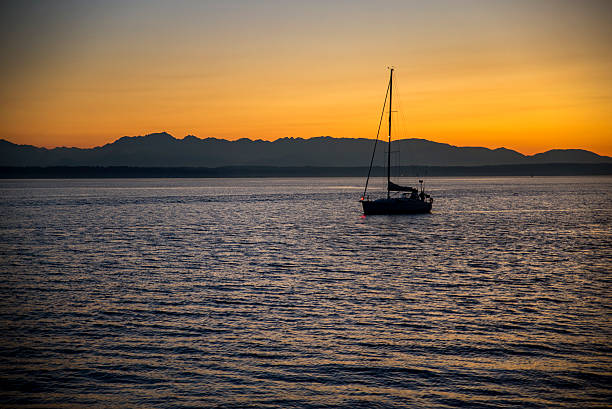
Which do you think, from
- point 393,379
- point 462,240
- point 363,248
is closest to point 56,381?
point 393,379

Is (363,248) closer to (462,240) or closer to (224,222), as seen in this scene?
(462,240)

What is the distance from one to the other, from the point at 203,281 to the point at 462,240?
28315mm

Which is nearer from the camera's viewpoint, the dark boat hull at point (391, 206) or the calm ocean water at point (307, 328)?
the calm ocean water at point (307, 328)

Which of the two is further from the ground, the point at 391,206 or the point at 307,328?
the point at 391,206

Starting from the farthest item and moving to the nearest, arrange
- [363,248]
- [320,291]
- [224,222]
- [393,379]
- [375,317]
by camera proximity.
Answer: [224,222] → [363,248] → [320,291] → [375,317] → [393,379]

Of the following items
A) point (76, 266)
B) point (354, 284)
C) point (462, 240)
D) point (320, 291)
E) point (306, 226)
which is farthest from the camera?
point (306, 226)

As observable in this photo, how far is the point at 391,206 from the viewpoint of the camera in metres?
71.7

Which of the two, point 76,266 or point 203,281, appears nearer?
point 203,281

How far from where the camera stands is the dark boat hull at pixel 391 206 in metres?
71.1

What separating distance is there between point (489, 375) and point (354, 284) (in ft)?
42.4

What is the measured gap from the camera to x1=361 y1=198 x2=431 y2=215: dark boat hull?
7106cm

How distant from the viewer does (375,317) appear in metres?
20.7

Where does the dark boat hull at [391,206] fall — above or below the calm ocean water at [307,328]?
above

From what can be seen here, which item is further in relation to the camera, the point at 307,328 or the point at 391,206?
the point at 391,206
